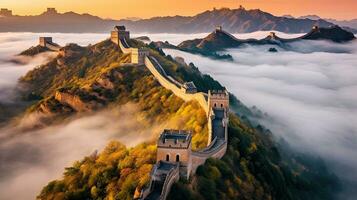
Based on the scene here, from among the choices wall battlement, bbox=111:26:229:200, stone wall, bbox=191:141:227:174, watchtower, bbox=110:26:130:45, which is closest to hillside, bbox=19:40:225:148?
wall battlement, bbox=111:26:229:200

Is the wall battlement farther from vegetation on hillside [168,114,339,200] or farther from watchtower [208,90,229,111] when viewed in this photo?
vegetation on hillside [168,114,339,200]

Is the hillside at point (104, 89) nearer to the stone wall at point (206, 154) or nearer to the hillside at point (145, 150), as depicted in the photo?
the hillside at point (145, 150)

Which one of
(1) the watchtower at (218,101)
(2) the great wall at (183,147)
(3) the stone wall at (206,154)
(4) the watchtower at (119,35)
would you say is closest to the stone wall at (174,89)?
(2) the great wall at (183,147)

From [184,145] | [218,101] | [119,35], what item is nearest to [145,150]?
[218,101]

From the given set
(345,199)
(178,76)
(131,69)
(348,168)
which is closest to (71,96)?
(131,69)

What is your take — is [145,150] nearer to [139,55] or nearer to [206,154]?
[206,154]

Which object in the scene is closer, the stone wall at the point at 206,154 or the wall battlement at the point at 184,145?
the wall battlement at the point at 184,145

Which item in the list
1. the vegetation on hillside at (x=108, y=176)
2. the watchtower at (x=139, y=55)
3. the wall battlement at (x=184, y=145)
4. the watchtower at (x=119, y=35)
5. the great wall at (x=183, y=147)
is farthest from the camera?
the watchtower at (x=119, y=35)

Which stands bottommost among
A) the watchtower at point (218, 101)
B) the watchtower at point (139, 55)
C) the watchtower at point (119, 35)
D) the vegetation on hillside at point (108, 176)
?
the vegetation on hillside at point (108, 176)
